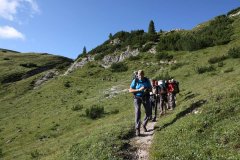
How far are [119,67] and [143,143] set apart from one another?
4055 cm

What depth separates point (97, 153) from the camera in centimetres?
1529

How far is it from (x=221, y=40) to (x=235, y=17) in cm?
1346

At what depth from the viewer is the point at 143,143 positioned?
1655 cm

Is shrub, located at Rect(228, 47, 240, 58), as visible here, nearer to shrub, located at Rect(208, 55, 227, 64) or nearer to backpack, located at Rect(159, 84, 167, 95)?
shrub, located at Rect(208, 55, 227, 64)

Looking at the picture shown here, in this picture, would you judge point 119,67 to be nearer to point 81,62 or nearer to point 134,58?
point 134,58

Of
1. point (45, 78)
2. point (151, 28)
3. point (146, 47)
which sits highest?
point (151, 28)

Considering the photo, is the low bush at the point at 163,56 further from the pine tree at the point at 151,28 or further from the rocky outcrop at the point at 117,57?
the pine tree at the point at 151,28

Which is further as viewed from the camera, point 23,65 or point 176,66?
point 23,65

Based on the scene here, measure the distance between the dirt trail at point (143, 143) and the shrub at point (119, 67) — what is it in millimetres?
36378

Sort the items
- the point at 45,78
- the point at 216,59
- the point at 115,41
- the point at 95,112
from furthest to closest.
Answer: the point at 115,41
the point at 45,78
the point at 216,59
the point at 95,112

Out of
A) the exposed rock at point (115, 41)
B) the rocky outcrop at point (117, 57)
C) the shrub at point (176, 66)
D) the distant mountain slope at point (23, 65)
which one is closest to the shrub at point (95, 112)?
the shrub at point (176, 66)

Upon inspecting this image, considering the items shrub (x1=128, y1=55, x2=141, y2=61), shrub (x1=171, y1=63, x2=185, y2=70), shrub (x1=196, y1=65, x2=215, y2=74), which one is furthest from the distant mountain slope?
shrub (x1=196, y1=65, x2=215, y2=74)

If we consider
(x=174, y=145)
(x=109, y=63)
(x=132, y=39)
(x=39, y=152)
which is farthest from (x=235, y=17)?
(x=174, y=145)

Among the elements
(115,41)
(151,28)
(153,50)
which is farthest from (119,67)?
(151,28)
